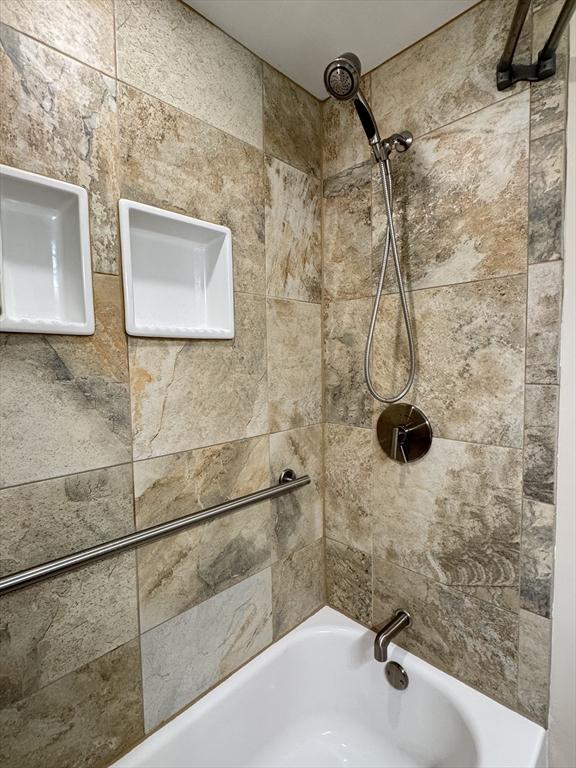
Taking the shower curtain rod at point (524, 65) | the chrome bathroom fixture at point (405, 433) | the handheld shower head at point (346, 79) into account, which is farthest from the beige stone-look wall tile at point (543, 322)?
the handheld shower head at point (346, 79)

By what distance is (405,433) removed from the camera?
1210 mm

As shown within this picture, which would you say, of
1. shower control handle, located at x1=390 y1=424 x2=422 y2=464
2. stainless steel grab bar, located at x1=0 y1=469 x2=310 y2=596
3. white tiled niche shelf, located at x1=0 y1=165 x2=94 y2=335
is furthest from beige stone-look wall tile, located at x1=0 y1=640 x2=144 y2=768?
shower control handle, located at x1=390 y1=424 x2=422 y2=464

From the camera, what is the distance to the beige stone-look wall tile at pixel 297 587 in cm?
132

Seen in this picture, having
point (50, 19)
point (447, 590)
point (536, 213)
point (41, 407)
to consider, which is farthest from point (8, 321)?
point (447, 590)

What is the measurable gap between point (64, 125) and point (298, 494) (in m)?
1.24

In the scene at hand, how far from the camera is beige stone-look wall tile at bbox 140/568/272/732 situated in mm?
1007

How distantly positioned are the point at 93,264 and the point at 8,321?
8.7 inches

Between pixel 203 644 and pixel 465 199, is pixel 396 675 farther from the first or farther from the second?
pixel 465 199

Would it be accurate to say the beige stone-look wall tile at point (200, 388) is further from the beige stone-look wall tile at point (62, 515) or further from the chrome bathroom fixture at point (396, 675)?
the chrome bathroom fixture at point (396, 675)

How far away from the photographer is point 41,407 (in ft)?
2.64

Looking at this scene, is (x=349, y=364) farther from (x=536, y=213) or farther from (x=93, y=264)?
(x=93, y=264)

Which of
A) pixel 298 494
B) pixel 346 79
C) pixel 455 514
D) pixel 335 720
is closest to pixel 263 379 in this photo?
pixel 298 494

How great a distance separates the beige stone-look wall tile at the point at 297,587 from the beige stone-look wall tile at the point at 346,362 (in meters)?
0.53

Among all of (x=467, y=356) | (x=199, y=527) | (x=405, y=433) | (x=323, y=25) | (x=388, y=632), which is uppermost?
(x=323, y=25)
